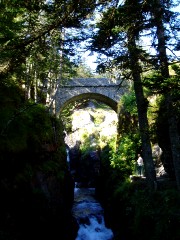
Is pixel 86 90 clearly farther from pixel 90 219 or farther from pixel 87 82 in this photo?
pixel 90 219

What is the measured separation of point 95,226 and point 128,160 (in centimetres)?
369

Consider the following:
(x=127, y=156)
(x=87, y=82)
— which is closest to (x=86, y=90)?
(x=87, y=82)

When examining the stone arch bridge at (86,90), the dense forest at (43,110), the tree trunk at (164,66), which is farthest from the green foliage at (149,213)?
the stone arch bridge at (86,90)

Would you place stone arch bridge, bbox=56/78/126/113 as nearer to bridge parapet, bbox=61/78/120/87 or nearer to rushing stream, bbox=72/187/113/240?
bridge parapet, bbox=61/78/120/87

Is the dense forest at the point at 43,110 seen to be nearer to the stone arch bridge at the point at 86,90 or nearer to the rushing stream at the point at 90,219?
the rushing stream at the point at 90,219

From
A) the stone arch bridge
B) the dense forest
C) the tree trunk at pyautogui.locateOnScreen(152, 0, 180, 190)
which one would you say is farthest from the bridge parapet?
the tree trunk at pyautogui.locateOnScreen(152, 0, 180, 190)

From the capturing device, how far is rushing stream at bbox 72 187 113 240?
13430mm

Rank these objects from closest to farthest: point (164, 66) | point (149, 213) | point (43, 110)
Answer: point (164, 66) → point (149, 213) → point (43, 110)

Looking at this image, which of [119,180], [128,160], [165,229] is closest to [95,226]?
[119,180]

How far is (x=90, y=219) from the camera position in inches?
599

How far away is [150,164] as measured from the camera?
10.5 m

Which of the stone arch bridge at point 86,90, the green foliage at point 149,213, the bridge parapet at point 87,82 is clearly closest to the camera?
the green foliage at point 149,213

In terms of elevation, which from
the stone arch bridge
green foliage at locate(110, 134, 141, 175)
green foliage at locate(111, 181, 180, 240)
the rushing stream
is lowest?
the rushing stream

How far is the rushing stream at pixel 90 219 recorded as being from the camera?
13.4 m
